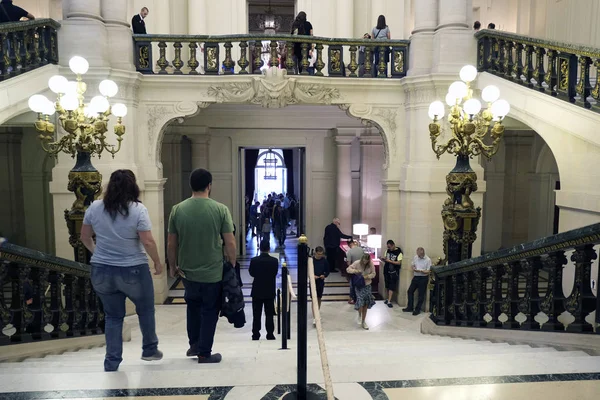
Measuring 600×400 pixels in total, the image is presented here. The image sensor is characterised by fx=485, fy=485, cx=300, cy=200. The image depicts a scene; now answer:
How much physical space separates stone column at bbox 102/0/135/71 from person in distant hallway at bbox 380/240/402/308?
19.9 feet

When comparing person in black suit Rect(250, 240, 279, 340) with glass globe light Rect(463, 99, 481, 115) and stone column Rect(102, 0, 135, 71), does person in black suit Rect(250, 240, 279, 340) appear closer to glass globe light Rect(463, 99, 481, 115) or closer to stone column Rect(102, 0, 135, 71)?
glass globe light Rect(463, 99, 481, 115)

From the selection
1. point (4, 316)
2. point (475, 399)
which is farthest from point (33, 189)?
point (475, 399)

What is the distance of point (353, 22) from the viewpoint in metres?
12.1

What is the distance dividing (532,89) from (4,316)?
25.1ft

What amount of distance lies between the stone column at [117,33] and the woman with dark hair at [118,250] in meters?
6.39

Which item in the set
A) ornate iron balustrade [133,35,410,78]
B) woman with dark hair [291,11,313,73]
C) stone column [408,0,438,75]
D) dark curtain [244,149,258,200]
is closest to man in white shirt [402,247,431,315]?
stone column [408,0,438,75]

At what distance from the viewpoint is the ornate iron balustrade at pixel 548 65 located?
6.59m

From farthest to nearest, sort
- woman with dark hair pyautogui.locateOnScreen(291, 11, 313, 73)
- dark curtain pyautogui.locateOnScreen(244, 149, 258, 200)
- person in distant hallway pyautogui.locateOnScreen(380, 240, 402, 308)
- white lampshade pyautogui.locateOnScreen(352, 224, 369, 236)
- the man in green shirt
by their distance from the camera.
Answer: dark curtain pyautogui.locateOnScreen(244, 149, 258, 200) < white lampshade pyautogui.locateOnScreen(352, 224, 369, 236) < person in distant hallway pyautogui.locateOnScreen(380, 240, 402, 308) < woman with dark hair pyautogui.locateOnScreen(291, 11, 313, 73) < the man in green shirt

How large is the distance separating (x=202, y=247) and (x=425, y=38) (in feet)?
24.3

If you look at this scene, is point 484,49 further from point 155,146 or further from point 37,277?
point 37,277

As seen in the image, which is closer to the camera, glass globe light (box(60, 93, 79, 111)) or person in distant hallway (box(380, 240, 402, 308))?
glass globe light (box(60, 93, 79, 111))

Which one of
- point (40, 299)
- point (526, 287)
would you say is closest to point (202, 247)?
point (40, 299)

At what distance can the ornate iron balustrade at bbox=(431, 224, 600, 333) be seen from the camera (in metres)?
3.90

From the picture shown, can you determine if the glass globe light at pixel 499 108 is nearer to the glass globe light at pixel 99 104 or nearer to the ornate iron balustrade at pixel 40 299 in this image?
the glass globe light at pixel 99 104
